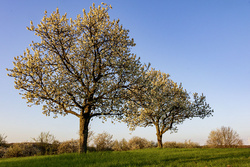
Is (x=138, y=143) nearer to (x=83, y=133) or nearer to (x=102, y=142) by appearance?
(x=102, y=142)

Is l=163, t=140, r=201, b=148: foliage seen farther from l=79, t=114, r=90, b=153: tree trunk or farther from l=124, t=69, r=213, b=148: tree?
l=79, t=114, r=90, b=153: tree trunk

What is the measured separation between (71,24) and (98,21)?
10.1ft

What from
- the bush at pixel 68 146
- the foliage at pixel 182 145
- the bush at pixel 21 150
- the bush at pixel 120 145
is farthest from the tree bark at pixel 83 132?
the foliage at pixel 182 145

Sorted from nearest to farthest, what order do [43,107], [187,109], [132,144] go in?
[43,107]
[187,109]
[132,144]

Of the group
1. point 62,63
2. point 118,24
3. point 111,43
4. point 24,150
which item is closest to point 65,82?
point 62,63

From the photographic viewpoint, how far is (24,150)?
1146 inches

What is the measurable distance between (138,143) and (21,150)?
2224cm

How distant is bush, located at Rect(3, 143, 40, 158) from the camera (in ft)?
92.4

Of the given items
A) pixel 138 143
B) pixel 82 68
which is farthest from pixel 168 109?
pixel 82 68

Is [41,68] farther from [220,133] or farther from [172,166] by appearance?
[220,133]

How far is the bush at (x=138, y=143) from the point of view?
136 ft

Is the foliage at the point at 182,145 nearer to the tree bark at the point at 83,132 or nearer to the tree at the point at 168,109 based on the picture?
the tree at the point at 168,109

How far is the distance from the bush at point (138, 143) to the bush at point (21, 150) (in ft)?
61.3

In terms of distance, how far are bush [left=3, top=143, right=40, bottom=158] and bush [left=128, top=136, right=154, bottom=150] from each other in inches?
735
